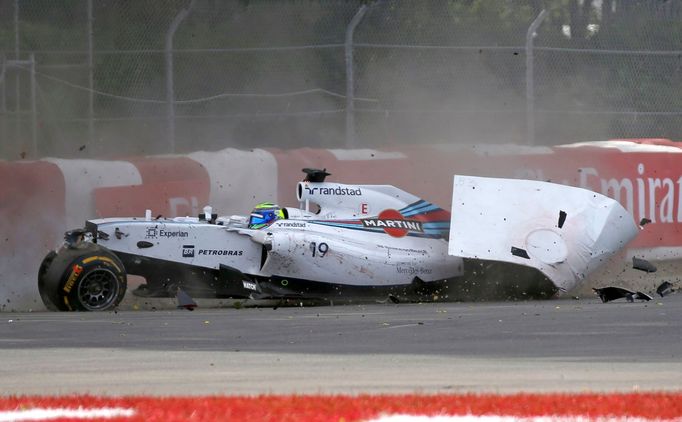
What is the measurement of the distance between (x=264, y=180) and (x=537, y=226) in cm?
320

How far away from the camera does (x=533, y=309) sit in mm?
13203

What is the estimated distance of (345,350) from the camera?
31.4 ft

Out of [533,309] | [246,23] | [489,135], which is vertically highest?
[246,23]

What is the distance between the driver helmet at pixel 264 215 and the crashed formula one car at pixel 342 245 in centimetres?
2

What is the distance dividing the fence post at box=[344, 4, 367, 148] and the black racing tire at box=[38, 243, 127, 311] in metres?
5.26

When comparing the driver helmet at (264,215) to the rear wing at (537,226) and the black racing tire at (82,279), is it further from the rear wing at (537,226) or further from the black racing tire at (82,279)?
the rear wing at (537,226)

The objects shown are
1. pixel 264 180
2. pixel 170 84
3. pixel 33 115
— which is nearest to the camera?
pixel 264 180

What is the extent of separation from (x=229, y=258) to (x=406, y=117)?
19.5 feet

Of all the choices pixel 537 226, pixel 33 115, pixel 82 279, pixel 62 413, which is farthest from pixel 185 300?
pixel 62 413

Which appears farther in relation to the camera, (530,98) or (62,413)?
(530,98)

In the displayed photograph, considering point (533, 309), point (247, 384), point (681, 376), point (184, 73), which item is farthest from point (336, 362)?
point (184, 73)

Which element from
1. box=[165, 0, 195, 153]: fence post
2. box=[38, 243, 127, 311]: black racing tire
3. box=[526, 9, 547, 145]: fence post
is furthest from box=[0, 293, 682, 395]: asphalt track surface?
box=[526, 9, 547, 145]: fence post

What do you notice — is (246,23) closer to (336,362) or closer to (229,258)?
(229,258)

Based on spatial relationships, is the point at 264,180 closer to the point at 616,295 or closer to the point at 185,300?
the point at 185,300
